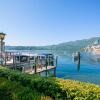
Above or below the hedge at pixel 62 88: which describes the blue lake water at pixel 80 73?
below

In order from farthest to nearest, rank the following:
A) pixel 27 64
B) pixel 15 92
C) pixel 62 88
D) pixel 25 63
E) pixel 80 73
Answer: pixel 80 73 → pixel 25 63 → pixel 27 64 → pixel 15 92 → pixel 62 88

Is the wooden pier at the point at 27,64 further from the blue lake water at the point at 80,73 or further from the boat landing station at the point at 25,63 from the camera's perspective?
the blue lake water at the point at 80,73

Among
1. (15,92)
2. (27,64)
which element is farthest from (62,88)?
(27,64)

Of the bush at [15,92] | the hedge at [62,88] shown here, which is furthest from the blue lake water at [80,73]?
the hedge at [62,88]

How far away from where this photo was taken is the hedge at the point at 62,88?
33.2 feet

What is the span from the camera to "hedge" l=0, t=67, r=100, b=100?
1012 centimetres

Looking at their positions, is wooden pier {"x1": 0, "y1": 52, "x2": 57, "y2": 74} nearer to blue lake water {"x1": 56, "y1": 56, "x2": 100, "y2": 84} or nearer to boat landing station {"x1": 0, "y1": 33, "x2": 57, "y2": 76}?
boat landing station {"x1": 0, "y1": 33, "x2": 57, "y2": 76}

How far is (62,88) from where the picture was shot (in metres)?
11.4

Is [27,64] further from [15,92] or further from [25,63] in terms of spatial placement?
A: [15,92]

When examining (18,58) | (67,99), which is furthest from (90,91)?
(18,58)

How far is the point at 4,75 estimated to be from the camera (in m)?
17.5

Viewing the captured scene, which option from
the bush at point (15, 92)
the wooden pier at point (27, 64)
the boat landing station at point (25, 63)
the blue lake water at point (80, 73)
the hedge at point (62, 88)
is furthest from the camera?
the blue lake water at point (80, 73)

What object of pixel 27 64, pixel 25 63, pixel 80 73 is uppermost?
pixel 25 63

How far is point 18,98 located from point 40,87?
59.2 inches
